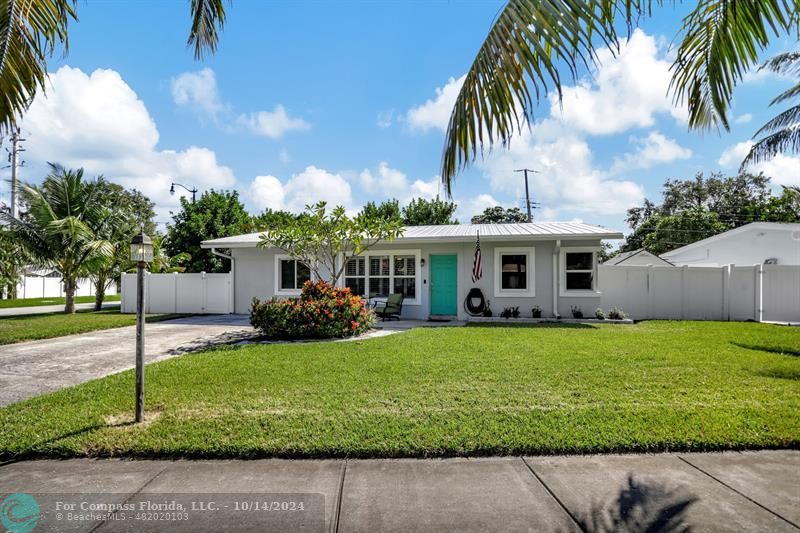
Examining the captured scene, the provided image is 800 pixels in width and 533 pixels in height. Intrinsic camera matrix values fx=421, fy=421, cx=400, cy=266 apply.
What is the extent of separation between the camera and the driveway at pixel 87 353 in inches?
240

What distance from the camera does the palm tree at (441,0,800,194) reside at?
2.68 metres

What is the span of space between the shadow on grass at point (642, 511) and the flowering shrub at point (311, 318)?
734 centimetres

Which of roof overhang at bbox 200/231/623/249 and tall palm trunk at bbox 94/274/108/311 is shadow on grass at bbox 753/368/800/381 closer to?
roof overhang at bbox 200/231/623/249

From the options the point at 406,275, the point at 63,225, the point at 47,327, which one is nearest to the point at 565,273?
the point at 406,275

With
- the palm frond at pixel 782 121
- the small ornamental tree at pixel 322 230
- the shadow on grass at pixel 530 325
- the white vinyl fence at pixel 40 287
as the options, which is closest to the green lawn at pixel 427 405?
the shadow on grass at pixel 530 325

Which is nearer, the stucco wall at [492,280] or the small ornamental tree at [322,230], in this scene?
the small ornamental tree at [322,230]

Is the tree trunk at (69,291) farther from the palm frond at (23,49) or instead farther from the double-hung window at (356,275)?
the palm frond at (23,49)

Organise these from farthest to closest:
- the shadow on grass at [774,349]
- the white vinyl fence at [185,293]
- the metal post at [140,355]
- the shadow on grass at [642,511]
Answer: the white vinyl fence at [185,293]
the shadow on grass at [774,349]
the metal post at [140,355]
the shadow on grass at [642,511]

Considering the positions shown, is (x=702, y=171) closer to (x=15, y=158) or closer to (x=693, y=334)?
(x=693, y=334)

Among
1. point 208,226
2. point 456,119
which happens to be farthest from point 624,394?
point 208,226

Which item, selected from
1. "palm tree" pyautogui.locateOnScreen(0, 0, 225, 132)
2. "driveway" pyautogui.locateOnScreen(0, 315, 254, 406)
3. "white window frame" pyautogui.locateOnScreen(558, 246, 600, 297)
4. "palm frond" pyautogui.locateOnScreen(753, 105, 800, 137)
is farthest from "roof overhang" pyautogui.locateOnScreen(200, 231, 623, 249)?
"palm tree" pyautogui.locateOnScreen(0, 0, 225, 132)

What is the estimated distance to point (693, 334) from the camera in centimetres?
1016

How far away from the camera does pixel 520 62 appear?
9.11 feet

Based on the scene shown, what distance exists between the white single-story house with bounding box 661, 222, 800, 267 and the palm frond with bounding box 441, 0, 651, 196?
2009 centimetres
